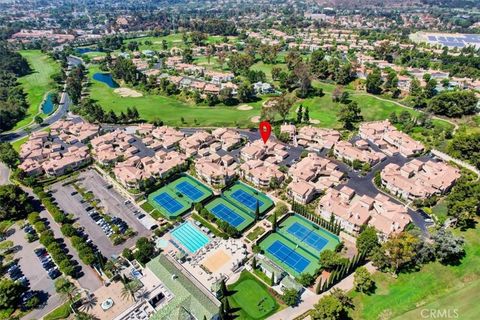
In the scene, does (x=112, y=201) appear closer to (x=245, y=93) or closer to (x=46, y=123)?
(x=46, y=123)

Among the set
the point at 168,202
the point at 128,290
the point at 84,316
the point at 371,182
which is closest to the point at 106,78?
the point at 168,202

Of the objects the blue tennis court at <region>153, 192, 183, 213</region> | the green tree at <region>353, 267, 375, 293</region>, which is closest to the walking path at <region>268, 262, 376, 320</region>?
the green tree at <region>353, 267, 375, 293</region>

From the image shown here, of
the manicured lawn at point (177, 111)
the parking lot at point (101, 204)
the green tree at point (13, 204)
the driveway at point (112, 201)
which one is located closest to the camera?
the parking lot at point (101, 204)

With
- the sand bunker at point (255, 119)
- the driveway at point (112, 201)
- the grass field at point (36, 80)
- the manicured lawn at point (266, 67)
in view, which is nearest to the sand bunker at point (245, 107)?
the sand bunker at point (255, 119)

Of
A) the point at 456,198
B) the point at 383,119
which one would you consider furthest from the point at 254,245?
the point at 383,119

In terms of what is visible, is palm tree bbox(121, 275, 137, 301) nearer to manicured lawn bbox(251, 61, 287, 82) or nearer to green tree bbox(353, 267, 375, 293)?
green tree bbox(353, 267, 375, 293)

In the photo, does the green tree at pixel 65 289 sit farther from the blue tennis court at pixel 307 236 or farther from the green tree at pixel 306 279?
the blue tennis court at pixel 307 236
